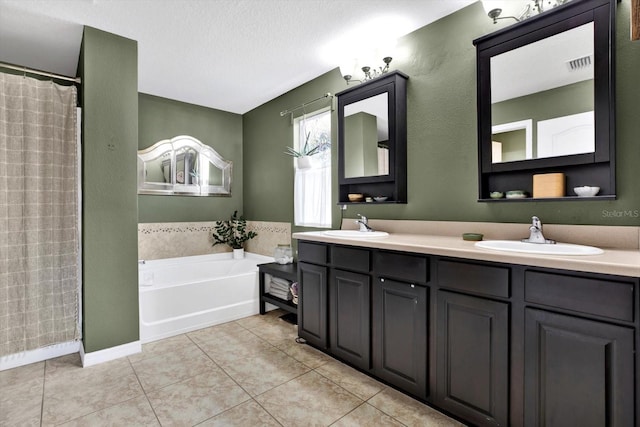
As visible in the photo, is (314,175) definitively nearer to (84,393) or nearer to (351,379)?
(351,379)

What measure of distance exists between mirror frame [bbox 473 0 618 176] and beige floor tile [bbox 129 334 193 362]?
107 inches

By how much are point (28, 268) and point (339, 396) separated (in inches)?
95.4

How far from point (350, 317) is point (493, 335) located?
952 millimetres

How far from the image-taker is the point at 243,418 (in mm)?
1712

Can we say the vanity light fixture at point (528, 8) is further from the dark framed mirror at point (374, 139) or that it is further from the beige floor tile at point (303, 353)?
the beige floor tile at point (303, 353)

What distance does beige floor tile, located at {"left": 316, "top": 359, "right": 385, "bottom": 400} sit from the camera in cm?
196

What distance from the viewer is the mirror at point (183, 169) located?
3777mm

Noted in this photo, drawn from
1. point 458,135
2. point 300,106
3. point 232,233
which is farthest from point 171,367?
point 300,106

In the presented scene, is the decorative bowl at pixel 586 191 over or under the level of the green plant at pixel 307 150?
under

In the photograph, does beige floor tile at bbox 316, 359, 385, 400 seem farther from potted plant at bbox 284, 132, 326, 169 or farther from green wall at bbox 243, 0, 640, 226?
potted plant at bbox 284, 132, 326, 169

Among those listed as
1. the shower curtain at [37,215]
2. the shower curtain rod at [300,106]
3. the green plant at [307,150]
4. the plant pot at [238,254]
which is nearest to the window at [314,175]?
the green plant at [307,150]

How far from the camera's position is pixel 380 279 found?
6.50 feet

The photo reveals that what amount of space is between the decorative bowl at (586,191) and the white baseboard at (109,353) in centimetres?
322

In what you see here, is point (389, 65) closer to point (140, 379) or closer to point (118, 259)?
point (118, 259)
